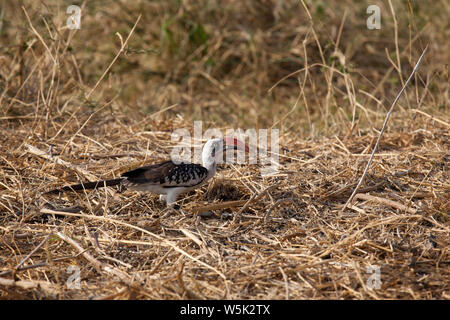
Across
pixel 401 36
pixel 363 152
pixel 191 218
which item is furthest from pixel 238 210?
pixel 401 36

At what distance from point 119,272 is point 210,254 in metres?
0.48

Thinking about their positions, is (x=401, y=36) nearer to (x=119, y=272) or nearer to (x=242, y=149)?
(x=242, y=149)

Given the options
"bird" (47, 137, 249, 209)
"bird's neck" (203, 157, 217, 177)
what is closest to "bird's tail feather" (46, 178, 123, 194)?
"bird" (47, 137, 249, 209)

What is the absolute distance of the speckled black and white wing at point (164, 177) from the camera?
3363 millimetres

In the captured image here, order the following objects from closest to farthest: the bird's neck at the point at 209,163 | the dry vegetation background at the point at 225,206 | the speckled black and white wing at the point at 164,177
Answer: the dry vegetation background at the point at 225,206, the speckled black and white wing at the point at 164,177, the bird's neck at the point at 209,163

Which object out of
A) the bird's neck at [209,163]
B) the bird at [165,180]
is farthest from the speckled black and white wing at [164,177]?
the bird's neck at [209,163]

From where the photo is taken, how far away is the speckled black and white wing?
11.0ft

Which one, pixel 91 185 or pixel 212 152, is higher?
pixel 212 152

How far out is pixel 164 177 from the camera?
3.37m

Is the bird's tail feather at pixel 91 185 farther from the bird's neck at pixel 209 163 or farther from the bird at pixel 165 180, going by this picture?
the bird's neck at pixel 209 163

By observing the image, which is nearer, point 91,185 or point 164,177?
point 164,177

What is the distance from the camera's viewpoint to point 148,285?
2.64 meters

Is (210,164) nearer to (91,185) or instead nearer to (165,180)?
(165,180)

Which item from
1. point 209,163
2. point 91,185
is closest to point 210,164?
point 209,163
